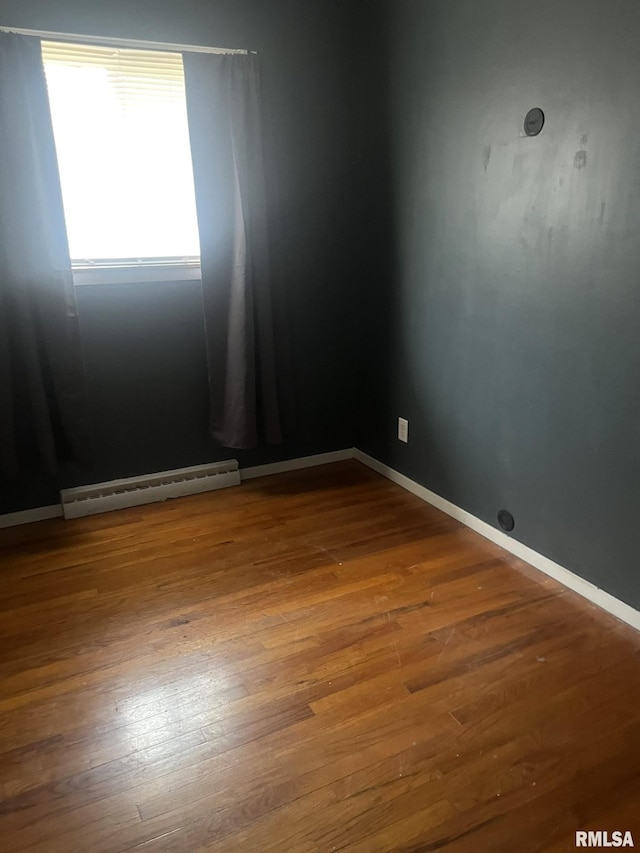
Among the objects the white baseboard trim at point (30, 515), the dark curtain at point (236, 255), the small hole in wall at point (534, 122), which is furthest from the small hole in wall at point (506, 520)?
the white baseboard trim at point (30, 515)

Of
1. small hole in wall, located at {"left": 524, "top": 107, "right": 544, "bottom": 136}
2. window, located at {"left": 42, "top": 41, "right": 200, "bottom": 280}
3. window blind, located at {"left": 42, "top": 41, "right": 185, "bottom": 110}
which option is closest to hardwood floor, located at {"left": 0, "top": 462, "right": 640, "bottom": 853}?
window, located at {"left": 42, "top": 41, "right": 200, "bottom": 280}

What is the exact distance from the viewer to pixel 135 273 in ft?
9.16

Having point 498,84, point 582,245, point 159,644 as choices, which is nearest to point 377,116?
point 498,84

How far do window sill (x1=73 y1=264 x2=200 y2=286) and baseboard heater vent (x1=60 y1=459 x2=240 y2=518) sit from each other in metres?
0.94

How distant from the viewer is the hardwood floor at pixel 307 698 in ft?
4.36

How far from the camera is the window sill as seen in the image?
107 inches

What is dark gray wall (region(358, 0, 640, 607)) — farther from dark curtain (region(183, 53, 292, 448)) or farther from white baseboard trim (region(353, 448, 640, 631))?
dark curtain (region(183, 53, 292, 448))

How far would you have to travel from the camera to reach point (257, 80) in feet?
8.87

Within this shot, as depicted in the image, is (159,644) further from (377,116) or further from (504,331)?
(377,116)

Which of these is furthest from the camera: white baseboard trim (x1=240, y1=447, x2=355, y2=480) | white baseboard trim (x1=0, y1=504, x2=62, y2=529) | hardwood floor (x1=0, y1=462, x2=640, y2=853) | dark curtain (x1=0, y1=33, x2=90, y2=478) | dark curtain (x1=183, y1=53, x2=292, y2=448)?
white baseboard trim (x1=240, y1=447, x2=355, y2=480)

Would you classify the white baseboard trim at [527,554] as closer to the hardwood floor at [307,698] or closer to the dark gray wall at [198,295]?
the hardwood floor at [307,698]

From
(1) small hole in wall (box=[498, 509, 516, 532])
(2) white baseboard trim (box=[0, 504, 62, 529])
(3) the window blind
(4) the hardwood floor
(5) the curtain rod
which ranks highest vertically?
(5) the curtain rod

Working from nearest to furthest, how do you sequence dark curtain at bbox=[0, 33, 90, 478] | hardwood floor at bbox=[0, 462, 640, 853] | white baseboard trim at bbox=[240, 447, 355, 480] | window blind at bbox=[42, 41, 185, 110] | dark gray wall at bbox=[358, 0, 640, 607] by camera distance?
1. hardwood floor at bbox=[0, 462, 640, 853]
2. dark gray wall at bbox=[358, 0, 640, 607]
3. dark curtain at bbox=[0, 33, 90, 478]
4. window blind at bbox=[42, 41, 185, 110]
5. white baseboard trim at bbox=[240, 447, 355, 480]

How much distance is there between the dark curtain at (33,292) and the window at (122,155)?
0.14 meters
